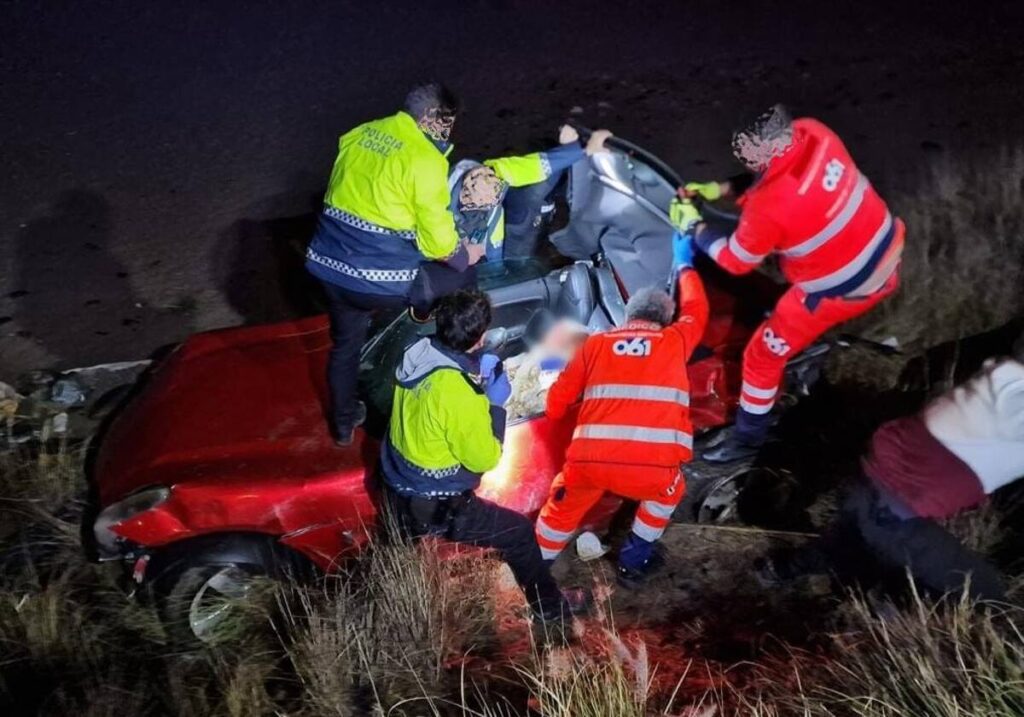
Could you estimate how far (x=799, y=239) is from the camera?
4.41 meters

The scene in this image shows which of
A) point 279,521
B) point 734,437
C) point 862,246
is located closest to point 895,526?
point 734,437

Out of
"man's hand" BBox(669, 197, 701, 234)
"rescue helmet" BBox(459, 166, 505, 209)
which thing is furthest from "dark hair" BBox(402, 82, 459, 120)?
"man's hand" BBox(669, 197, 701, 234)

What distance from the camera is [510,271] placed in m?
4.70

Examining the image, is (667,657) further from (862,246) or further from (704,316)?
(862,246)

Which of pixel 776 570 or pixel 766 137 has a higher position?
pixel 766 137

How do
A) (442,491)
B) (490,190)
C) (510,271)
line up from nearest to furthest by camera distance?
(442,491), (490,190), (510,271)

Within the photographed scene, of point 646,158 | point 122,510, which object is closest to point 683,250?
point 646,158

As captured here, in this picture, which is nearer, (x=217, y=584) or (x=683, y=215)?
(x=217, y=584)

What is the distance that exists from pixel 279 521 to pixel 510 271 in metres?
1.56

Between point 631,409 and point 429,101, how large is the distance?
1465 mm

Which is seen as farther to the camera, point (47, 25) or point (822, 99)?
point (47, 25)

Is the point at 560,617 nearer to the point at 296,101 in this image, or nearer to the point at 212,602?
the point at 212,602

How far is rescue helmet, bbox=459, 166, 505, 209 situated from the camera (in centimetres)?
426

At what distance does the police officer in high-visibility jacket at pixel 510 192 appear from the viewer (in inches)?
170
